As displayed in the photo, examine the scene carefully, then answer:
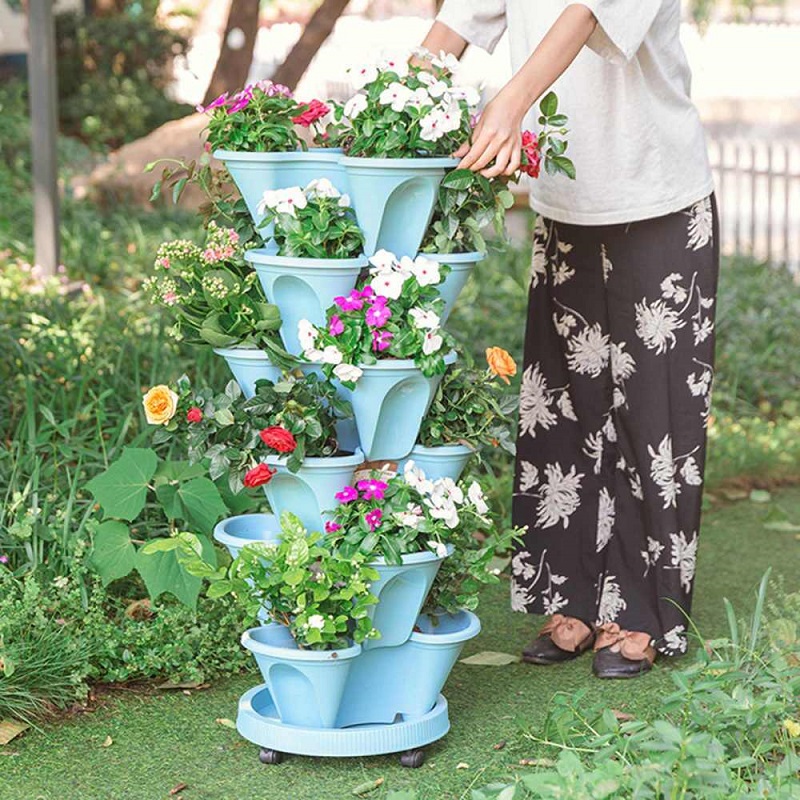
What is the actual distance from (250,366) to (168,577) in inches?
26.7

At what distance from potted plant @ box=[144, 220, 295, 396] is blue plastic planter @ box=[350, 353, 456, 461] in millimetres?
170

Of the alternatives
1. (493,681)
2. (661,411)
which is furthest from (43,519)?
(661,411)

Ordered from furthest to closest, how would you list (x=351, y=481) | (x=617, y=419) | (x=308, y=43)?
(x=308, y=43), (x=617, y=419), (x=351, y=481)

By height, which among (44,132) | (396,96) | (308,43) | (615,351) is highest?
(396,96)

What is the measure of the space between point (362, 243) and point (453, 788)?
1114mm

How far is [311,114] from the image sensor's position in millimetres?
2869

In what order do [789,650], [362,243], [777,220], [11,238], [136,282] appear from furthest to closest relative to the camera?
[777,220] < [11,238] < [136,282] < [789,650] < [362,243]

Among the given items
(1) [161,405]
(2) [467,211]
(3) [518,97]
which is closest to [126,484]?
(1) [161,405]

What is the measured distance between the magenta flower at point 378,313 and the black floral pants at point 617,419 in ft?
2.80

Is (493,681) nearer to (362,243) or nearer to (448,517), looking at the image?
(448,517)

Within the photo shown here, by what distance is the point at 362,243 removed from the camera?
283 cm

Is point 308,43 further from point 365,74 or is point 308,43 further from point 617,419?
point 365,74

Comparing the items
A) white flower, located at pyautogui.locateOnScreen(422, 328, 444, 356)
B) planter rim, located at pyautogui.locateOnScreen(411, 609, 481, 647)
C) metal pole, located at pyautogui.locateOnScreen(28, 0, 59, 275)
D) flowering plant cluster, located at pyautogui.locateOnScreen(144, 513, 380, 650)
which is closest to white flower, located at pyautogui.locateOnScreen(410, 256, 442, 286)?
white flower, located at pyautogui.locateOnScreen(422, 328, 444, 356)

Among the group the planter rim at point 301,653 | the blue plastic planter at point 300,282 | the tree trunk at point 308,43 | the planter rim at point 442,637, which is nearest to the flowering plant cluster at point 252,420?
the blue plastic planter at point 300,282
